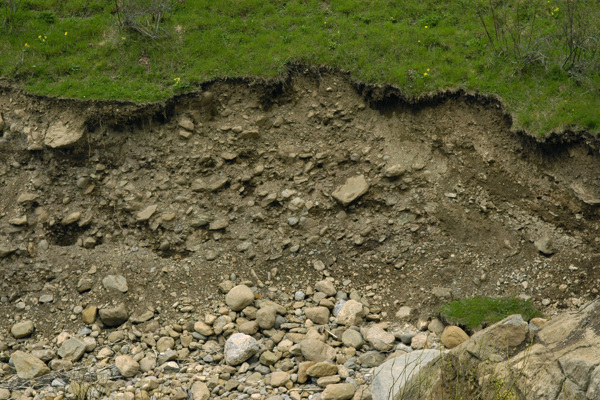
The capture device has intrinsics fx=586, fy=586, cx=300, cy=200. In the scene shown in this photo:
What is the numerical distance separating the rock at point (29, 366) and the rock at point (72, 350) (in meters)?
0.38

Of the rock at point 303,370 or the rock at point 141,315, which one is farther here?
the rock at point 141,315

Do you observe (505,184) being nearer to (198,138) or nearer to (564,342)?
(564,342)

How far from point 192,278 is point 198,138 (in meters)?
3.10

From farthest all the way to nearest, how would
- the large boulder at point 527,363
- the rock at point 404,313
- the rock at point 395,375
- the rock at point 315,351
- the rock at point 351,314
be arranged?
the rock at point 404,313, the rock at point 351,314, the rock at point 315,351, the rock at point 395,375, the large boulder at point 527,363

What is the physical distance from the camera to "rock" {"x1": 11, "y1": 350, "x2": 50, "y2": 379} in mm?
9023

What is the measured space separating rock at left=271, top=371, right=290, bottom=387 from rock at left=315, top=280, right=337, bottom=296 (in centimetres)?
229

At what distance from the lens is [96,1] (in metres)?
14.6

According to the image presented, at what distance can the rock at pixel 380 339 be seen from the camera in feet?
30.1

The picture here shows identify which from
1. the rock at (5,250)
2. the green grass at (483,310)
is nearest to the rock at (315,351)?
the green grass at (483,310)

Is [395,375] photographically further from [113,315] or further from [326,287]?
[113,315]

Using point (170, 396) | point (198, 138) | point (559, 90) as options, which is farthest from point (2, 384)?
point (559, 90)

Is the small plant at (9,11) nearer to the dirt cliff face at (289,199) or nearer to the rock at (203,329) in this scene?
the dirt cliff face at (289,199)

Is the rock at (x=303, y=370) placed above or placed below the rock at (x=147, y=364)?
above

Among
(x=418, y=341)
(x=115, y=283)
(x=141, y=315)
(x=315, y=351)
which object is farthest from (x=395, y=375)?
(x=115, y=283)
